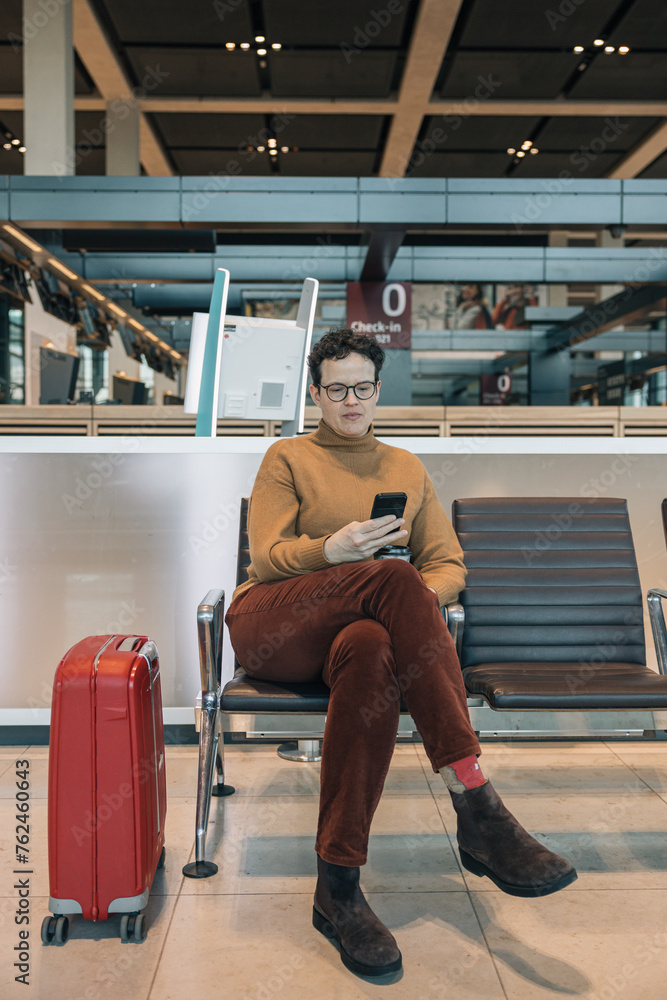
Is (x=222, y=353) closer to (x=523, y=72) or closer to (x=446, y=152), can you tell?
(x=523, y=72)

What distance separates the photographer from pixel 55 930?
4.99ft

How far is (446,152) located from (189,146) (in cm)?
256

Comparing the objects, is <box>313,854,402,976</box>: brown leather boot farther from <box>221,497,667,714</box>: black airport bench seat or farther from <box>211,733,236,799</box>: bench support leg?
<box>211,733,236,799</box>: bench support leg

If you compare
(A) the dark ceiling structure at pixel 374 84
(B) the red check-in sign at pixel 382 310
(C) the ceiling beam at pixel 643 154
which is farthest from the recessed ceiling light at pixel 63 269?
(C) the ceiling beam at pixel 643 154

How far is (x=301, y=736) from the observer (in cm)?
171

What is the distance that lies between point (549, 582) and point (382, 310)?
590cm

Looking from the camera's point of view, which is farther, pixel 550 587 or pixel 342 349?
pixel 550 587

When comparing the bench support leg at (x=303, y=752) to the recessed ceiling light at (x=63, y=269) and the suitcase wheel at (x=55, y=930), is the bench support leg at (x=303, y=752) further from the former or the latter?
the recessed ceiling light at (x=63, y=269)

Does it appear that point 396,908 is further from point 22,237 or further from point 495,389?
point 495,389

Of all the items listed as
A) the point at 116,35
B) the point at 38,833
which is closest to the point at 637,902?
the point at 38,833

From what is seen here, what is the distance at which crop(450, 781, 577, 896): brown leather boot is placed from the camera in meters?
1.43

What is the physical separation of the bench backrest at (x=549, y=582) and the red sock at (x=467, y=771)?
2.22 ft

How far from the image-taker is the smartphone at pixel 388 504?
5.45 ft

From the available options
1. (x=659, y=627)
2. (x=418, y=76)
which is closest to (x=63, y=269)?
(x=418, y=76)
